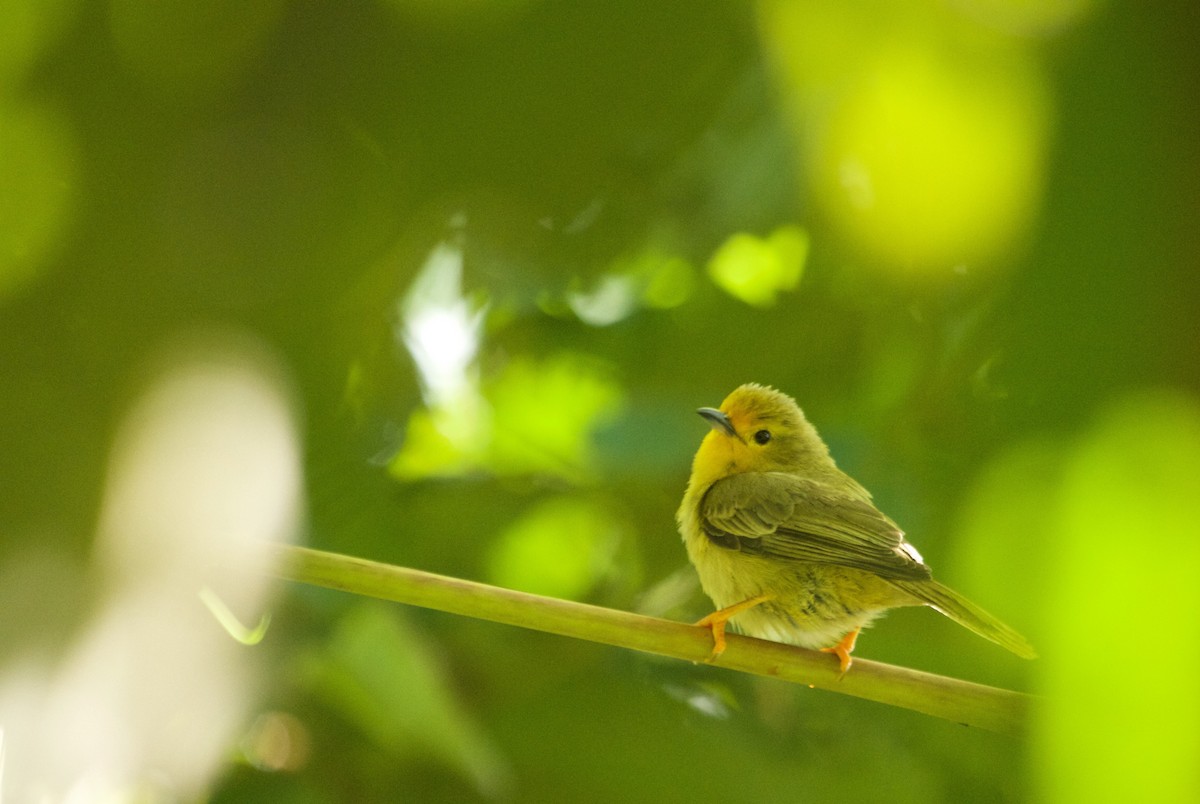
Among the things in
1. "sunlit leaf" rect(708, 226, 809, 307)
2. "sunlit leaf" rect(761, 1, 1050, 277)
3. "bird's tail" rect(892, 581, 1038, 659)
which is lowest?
"bird's tail" rect(892, 581, 1038, 659)

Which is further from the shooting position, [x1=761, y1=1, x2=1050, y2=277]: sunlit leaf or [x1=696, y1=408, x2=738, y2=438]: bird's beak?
[x1=696, y1=408, x2=738, y2=438]: bird's beak

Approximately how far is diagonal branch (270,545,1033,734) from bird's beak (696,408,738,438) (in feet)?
2.17

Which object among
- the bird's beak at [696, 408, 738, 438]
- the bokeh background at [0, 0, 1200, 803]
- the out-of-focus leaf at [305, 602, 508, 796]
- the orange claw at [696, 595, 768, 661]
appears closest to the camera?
the bokeh background at [0, 0, 1200, 803]

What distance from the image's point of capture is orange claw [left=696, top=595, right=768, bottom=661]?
5.38 feet

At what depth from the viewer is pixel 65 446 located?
1.54 metres

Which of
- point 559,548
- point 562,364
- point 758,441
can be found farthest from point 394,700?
point 758,441

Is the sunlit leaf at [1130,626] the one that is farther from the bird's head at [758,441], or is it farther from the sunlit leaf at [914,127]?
the bird's head at [758,441]

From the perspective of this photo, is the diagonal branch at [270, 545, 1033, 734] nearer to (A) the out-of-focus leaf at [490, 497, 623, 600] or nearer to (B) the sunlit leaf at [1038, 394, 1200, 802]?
(B) the sunlit leaf at [1038, 394, 1200, 802]

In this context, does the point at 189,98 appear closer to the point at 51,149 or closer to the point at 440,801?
the point at 51,149

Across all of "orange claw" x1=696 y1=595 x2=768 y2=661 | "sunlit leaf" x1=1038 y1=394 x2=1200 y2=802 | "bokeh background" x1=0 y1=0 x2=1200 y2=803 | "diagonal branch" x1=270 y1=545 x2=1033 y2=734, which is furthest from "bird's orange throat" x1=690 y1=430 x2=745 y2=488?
"sunlit leaf" x1=1038 y1=394 x2=1200 y2=802

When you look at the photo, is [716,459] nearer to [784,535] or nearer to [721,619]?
[784,535]

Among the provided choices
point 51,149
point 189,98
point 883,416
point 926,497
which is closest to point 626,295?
point 883,416

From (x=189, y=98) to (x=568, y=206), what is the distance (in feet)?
2.73

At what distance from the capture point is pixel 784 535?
2424mm
